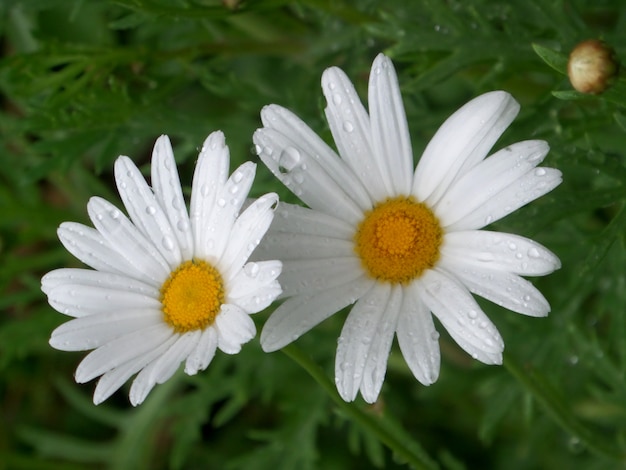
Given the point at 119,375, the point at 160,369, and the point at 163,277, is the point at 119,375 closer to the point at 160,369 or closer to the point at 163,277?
the point at 160,369

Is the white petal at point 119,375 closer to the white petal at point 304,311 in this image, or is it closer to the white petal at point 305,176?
the white petal at point 304,311

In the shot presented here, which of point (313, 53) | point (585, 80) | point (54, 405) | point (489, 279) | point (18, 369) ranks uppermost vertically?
point (585, 80)

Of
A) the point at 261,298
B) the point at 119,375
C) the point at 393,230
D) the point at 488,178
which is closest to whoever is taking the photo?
the point at 261,298

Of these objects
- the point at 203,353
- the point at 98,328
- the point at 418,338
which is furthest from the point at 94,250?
the point at 418,338

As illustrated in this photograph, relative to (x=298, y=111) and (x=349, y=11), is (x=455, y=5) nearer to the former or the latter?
(x=349, y=11)

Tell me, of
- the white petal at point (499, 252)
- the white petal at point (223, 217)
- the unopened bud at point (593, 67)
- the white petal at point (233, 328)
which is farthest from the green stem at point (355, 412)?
the unopened bud at point (593, 67)

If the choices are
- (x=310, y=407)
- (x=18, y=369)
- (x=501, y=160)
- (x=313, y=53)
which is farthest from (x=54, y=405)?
(x=501, y=160)

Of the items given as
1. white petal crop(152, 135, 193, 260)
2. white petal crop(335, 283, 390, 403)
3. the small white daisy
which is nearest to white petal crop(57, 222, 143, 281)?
the small white daisy
